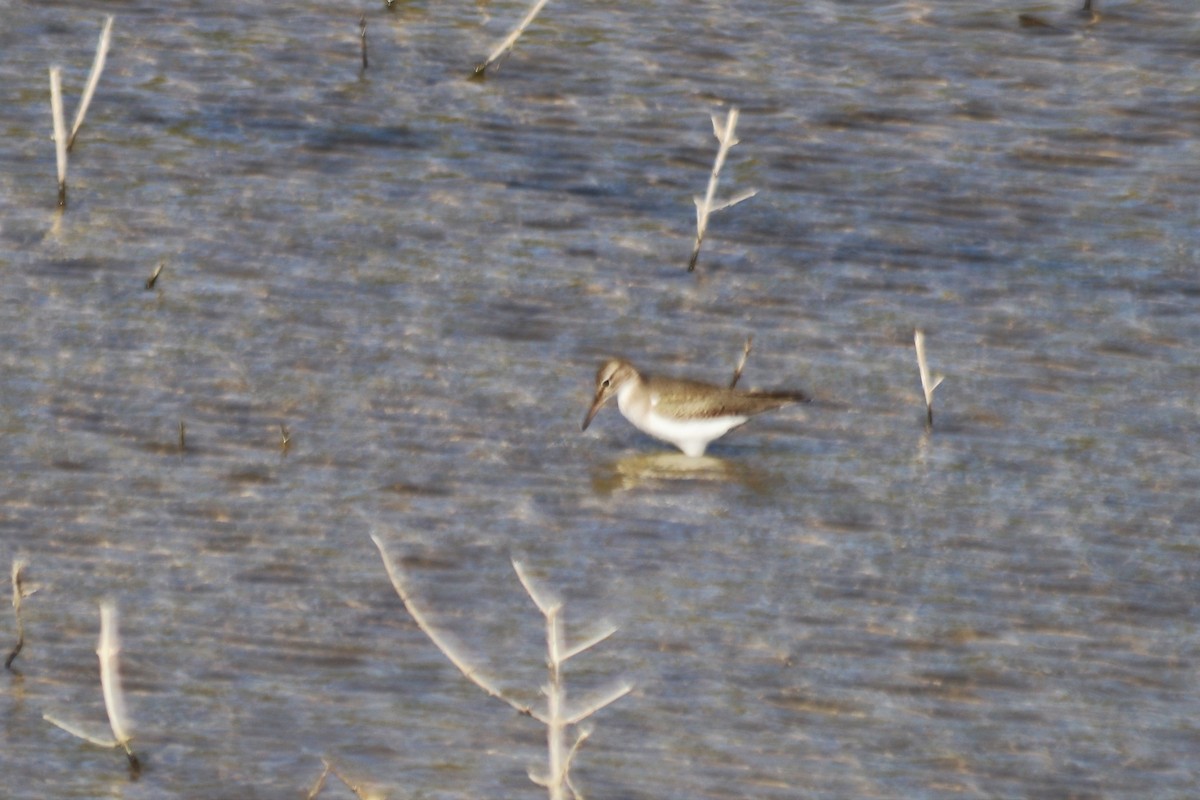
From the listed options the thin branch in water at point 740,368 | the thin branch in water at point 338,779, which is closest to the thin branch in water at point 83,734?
the thin branch in water at point 338,779

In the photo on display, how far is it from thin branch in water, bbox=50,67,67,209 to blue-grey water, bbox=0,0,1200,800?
0.16 metres

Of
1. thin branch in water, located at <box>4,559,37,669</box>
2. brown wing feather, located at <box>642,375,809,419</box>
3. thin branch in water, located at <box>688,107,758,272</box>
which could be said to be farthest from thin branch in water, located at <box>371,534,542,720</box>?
thin branch in water, located at <box>688,107,758,272</box>

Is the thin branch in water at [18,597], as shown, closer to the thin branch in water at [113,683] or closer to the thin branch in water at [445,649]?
the thin branch in water at [113,683]

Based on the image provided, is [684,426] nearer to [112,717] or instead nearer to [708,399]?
[708,399]

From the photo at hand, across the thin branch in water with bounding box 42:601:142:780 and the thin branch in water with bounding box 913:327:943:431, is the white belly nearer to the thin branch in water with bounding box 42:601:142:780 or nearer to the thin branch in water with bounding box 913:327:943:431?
the thin branch in water with bounding box 913:327:943:431

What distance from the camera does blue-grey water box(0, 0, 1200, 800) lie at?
793 cm

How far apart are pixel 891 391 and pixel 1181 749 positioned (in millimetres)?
3144

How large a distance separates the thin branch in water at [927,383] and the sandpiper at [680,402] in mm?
569

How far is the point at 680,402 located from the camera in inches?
397

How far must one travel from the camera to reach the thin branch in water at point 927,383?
987 centimetres

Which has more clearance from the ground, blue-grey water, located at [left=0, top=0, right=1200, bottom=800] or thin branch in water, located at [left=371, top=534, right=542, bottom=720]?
thin branch in water, located at [left=371, top=534, right=542, bottom=720]

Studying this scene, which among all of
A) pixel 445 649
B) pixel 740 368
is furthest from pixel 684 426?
pixel 445 649

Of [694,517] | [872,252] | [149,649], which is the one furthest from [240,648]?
[872,252]

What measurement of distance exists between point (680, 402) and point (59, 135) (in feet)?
12.7
